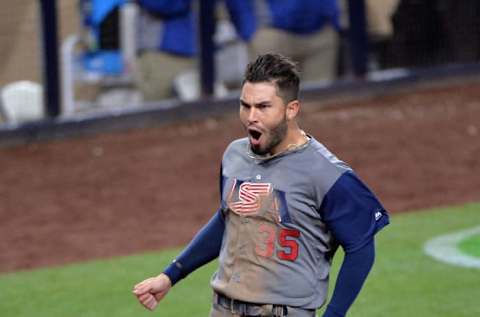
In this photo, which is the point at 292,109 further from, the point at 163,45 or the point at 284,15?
the point at 284,15

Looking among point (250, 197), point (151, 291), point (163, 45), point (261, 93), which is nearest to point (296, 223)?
point (250, 197)

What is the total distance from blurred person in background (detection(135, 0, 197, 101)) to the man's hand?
25.5 feet

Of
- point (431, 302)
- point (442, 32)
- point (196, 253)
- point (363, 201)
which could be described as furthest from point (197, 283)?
point (442, 32)

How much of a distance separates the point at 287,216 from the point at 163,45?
318 inches

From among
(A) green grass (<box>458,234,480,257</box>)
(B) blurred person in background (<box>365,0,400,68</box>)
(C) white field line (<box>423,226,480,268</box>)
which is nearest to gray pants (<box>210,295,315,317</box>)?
(C) white field line (<box>423,226,480,268</box>)

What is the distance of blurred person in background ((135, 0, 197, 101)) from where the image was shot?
37.6 feet

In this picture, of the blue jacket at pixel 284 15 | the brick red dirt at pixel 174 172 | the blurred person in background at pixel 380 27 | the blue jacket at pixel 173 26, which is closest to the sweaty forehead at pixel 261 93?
the brick red dirt at pixel 174 172

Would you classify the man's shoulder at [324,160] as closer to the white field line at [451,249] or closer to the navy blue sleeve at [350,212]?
the navy blue sleeve at [350,212]

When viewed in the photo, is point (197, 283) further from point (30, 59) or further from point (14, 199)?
point (30, 59)

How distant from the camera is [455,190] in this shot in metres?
9.33

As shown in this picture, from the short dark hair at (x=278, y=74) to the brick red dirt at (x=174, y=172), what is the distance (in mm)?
4558

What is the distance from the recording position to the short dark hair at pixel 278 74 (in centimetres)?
361

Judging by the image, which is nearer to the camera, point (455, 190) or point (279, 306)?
point (279, 306)

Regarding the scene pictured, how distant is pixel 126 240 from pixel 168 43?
3630 mm
